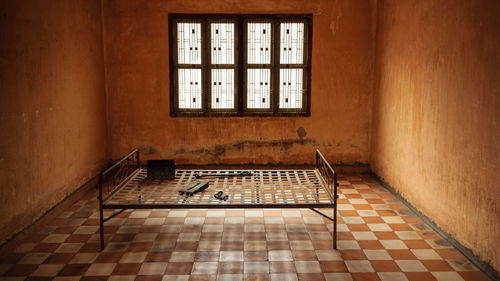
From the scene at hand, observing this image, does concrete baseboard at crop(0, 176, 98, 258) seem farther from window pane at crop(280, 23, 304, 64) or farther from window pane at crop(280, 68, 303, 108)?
window pane at crop(280, 23, 304, 64)

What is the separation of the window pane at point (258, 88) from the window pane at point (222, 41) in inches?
20.3

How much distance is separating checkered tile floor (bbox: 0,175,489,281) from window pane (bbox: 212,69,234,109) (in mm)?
2420

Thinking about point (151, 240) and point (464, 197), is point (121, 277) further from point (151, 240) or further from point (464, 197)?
point (464, 197)

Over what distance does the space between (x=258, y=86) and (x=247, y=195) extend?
8.96ft

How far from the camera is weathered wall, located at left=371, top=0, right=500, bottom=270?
368cm

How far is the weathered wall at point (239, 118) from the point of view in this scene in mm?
6984

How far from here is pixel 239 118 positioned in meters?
7.22

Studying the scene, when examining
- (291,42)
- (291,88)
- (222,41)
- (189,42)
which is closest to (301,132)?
(291,88)

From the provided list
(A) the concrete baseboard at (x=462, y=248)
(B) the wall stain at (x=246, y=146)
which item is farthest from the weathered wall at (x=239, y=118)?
(A) the concrete baseboard at (x=462, y=248)

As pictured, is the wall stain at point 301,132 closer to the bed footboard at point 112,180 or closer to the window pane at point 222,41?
the window pane at point 222,41

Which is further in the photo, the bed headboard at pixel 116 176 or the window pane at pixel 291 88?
the window pane at pixel 291 88

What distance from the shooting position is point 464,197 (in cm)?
411

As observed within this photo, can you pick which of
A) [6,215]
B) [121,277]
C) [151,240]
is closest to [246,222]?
[151,240]

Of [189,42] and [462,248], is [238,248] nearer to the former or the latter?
[462,248]
